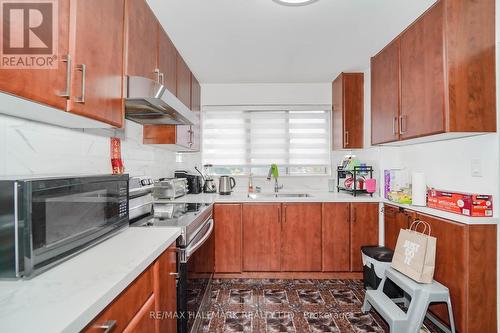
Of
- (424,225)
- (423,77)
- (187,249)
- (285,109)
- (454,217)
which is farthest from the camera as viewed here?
(285,109)

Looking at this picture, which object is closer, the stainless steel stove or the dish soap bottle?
the stainless steel stove

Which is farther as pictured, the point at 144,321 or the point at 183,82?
the point at 183,82

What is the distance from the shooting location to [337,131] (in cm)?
323

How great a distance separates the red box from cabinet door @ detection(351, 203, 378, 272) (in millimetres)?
839

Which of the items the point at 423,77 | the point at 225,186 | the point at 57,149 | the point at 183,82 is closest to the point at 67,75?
the point at 57,149

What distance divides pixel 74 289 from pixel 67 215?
0.37 metres

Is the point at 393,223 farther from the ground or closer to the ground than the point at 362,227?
farther from the ground

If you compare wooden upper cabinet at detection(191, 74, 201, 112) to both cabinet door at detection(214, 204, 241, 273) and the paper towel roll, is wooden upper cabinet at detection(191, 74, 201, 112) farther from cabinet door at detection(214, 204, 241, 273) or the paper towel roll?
the paper towel roll

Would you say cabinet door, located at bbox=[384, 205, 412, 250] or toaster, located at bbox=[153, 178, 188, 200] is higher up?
toaster, located at bbox=[153, 178, 188, 200]

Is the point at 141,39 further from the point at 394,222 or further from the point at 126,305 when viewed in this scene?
the point at 394,222

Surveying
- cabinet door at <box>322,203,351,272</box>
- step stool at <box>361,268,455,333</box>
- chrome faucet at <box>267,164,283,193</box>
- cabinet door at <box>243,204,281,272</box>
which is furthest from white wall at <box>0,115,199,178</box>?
step stool at <box>361,268,455,333</box>

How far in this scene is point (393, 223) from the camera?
2432mm

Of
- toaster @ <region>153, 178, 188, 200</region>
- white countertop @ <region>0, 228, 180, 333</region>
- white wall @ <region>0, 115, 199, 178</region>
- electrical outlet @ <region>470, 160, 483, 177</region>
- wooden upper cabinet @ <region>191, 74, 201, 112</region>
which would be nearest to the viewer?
white countertop @ <region>0, 228, 180, 333</region>

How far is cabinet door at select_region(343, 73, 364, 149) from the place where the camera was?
3.06m
